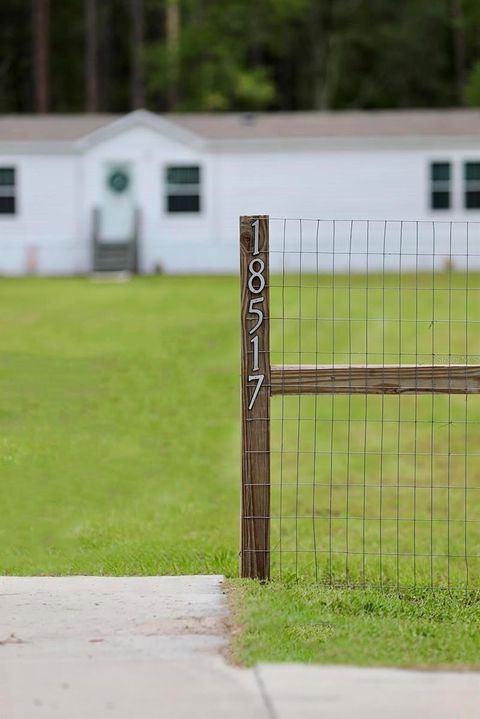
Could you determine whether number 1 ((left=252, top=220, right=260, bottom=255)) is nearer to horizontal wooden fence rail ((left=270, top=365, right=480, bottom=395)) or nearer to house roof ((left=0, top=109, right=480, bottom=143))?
horizontal wooden fence rail ((left=270, top=365, right=480, bottom=395))

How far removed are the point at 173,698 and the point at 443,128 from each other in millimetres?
25112

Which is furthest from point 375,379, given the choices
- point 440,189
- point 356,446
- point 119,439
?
point 440,189

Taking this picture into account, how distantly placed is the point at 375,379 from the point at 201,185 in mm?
22240

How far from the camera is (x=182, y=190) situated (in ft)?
91.8

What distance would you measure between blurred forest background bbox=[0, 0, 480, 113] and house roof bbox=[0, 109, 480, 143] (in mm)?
8819

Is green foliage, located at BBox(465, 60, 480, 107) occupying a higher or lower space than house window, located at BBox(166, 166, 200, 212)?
higher

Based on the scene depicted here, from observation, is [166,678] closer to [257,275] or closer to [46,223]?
[257,275]

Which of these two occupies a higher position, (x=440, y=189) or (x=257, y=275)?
(x=440, y=189)

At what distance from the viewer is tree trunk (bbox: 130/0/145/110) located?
139 ft

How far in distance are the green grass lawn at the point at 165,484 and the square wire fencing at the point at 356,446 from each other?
0.08 metres

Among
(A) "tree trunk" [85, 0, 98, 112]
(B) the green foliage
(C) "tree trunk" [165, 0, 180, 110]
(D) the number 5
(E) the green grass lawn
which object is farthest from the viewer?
(A) "tree trunk" [85, 0, 98, 112]

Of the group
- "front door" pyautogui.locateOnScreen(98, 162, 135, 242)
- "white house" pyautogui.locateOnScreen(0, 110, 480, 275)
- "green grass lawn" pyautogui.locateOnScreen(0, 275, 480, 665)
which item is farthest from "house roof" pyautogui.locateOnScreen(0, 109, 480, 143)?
"green grass lawn" pyautogui.locateOnScreen(0, 275, 480, 665)

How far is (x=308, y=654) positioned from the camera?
491 cm

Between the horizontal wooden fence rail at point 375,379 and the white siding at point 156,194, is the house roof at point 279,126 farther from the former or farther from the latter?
the horizontal wooden fence rail at point 375,379
